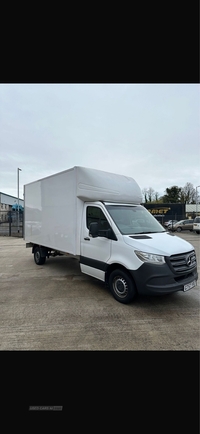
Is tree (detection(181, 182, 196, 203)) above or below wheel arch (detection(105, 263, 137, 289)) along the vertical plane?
above

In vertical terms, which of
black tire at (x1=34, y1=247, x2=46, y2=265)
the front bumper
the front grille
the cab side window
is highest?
the cab side window

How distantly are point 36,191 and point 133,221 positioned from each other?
3696mm

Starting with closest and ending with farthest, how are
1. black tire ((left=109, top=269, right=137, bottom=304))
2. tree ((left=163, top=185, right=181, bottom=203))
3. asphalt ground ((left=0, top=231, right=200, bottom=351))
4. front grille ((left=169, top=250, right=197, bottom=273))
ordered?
asphalt ground ((left=0, top=231, right=200, bottom=351)) → front grille ((left=169, top=250, right=197, bottom=273)) → black tire ((left=109, top=269, right=137, bottom=304)) → tree ((left=163, top=185, right=181, bottom=203))

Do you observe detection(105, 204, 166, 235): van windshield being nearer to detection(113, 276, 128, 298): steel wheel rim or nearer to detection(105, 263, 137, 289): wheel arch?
detection(105, 263, 137, 289): wheel arch

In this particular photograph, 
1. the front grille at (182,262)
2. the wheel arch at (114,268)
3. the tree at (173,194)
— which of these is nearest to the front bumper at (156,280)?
the front grille at (182,262)

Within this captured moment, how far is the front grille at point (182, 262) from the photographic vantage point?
11.6ft

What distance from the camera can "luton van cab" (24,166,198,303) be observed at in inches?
138

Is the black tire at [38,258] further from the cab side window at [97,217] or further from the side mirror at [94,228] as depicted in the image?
the side mirror at [94,228]

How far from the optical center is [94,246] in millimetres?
4430

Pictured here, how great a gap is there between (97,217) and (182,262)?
196 cm

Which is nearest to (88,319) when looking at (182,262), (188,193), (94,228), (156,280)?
(156,280)

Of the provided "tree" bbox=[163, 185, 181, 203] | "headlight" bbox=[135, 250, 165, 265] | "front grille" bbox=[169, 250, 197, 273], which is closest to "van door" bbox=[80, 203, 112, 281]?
"headlight" bbox=[135, 250, 165, 265]
